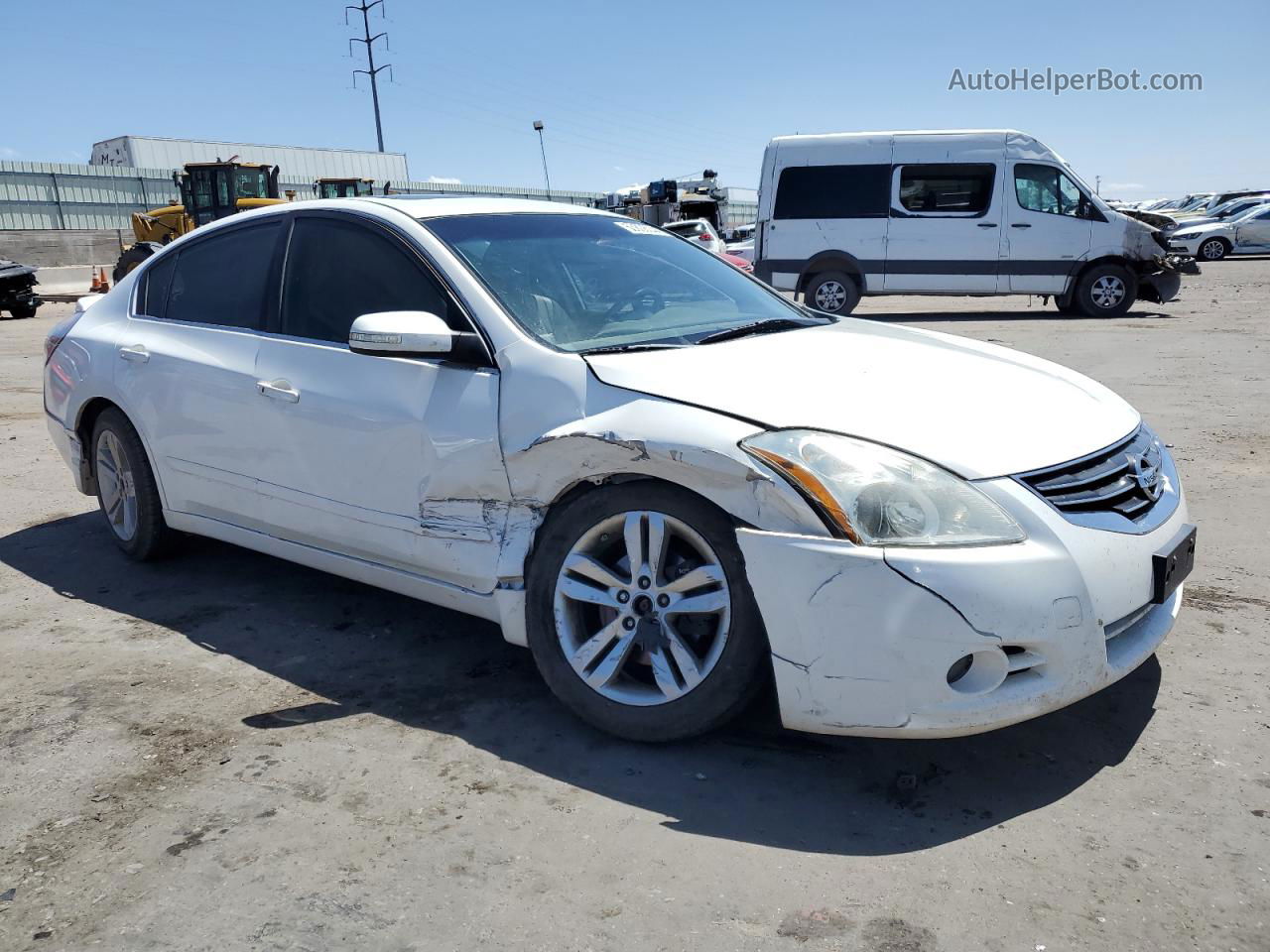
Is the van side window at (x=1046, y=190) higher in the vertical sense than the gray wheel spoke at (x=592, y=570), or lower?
higher

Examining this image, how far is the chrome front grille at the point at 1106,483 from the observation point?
106 inches

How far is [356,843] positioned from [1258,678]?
2669mm

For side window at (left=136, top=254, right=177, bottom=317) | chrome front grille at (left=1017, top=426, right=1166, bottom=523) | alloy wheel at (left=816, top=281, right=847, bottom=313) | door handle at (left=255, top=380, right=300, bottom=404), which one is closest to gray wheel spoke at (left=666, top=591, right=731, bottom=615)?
chrome front grille at (left=1017, top=426, right=1166, bottom=523)

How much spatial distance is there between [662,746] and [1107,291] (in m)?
15.4

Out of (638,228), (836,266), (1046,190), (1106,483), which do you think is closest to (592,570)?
(1106,483)

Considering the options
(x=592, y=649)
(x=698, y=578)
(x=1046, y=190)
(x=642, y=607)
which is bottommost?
(x=592, y=649)

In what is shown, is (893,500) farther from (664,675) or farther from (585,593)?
(585,593)

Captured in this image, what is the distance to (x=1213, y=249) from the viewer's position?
31.7 metres

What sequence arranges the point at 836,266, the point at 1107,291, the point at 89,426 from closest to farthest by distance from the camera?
the point at 89,426 < the point at 1107,291 < the point at 836,266

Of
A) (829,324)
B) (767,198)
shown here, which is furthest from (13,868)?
(767,198)

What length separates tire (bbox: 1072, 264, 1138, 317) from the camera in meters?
16.2

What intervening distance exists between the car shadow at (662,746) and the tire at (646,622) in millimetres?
140

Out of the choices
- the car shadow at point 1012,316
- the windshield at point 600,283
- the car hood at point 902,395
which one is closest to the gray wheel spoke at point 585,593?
the car hood at point 902,395

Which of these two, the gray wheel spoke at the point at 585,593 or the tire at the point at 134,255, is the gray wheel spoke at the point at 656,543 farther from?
the tire at the point at 134,255
